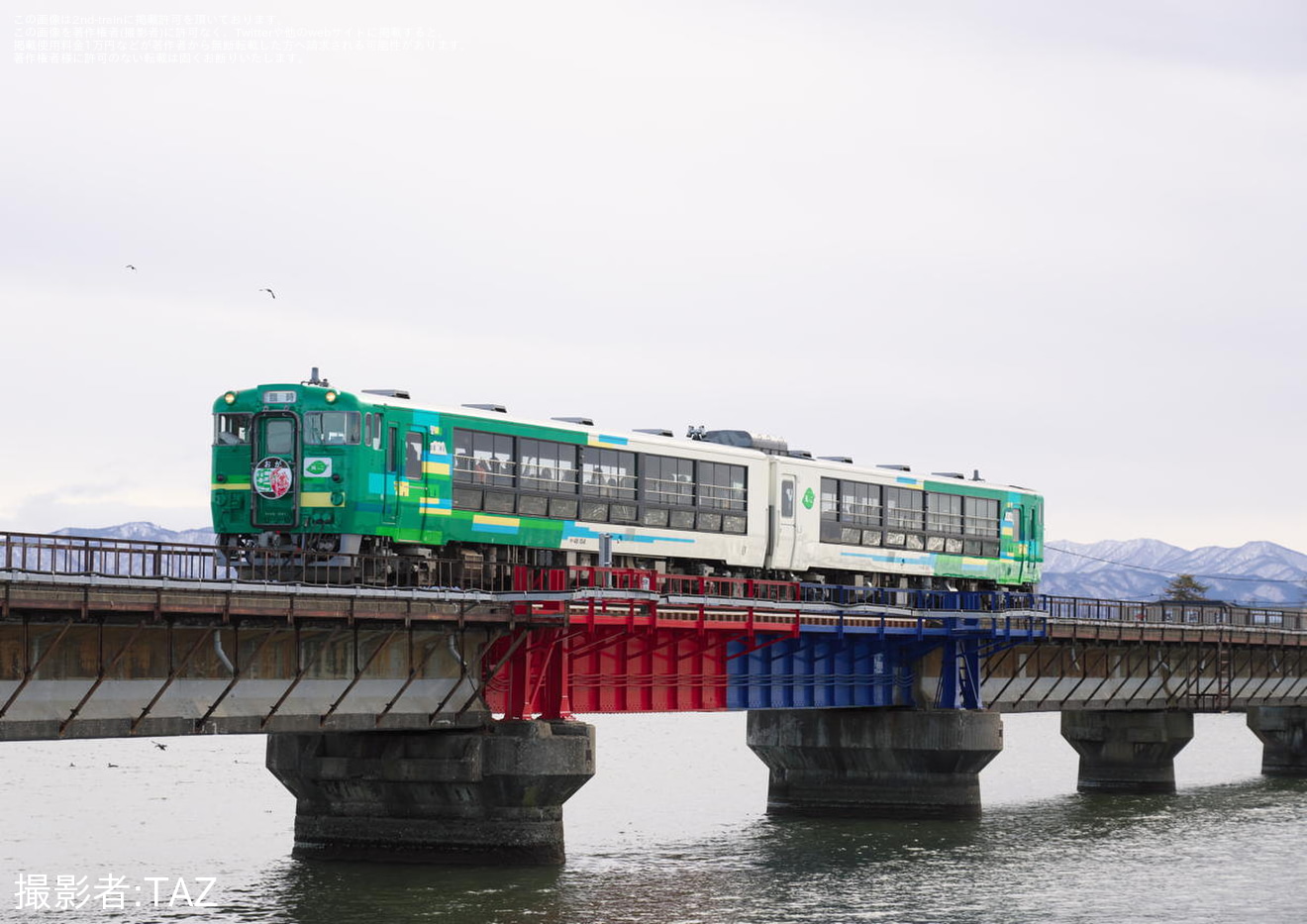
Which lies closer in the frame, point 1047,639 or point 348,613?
point 348,613

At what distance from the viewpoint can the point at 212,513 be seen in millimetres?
50062

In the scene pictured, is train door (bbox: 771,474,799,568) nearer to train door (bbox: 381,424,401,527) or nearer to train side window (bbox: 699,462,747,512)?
train side window (bbox: 699,462,747,512)

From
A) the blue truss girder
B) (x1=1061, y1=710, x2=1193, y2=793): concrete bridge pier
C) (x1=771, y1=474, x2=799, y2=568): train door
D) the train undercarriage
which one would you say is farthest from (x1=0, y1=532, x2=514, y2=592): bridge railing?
(x1=1061, y1=710, x2=1193, y2=793): concrete bridge pier

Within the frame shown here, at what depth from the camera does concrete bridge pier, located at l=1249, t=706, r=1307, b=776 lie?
3423 inches

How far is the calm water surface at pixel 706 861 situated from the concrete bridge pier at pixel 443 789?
2.70 feet

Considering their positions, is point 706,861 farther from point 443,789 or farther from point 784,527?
point 784,527

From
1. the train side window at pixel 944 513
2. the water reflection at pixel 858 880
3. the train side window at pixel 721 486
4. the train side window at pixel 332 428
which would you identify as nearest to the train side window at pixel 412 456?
the train side window at pixel 332 428

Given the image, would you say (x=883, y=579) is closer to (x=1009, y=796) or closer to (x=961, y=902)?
(x=1009, y=796)

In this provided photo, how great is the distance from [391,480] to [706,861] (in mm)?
13054

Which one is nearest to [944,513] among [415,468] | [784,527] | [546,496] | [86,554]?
[784,527]

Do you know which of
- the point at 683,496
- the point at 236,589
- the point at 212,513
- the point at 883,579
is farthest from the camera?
the point at 883,579

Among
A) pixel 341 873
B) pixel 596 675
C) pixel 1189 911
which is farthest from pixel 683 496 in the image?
pixel 1189 911

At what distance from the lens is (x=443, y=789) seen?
4538cm

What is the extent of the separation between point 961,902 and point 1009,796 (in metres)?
31.1
